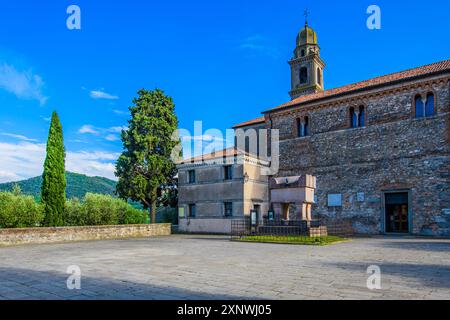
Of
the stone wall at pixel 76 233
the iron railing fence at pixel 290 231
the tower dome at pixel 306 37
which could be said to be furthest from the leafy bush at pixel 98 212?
the tower dome at pixel 306 37

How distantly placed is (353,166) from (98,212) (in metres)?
18.8

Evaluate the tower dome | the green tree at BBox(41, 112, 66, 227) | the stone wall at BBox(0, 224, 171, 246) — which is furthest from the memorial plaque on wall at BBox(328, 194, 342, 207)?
the tower dome

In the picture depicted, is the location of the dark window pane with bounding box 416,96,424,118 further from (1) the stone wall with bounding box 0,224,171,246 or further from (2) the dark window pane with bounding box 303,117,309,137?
(1) the stone wall with bounding box 0,224,171,246

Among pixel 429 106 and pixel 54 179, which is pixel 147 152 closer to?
pixel 54 179

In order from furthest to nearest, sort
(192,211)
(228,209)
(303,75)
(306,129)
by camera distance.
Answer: (303,75) → (192,211) → (306,129) → (228,209)

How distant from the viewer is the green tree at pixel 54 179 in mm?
20906

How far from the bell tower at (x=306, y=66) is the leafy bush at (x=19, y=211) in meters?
33.6

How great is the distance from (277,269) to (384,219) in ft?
54.5

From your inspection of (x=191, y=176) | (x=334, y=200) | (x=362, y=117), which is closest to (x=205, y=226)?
(x=191, y=176)

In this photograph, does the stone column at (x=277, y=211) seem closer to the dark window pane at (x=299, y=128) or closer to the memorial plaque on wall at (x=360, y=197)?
the memorial plaque on wall at (x=360, y=197)

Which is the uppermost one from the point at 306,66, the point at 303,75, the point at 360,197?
the point at 306,66

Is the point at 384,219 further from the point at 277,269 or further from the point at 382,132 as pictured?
the point at 277,269

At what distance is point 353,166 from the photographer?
23734 millimetres
